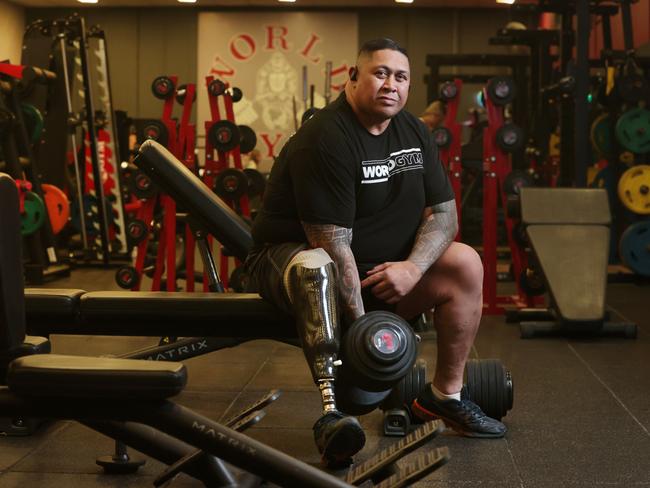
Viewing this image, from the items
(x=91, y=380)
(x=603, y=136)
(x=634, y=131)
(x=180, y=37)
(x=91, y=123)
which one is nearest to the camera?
(x=91, y=380)

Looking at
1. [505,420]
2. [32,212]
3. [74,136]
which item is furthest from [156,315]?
[74,136]

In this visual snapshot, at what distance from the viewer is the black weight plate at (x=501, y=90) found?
198 inches

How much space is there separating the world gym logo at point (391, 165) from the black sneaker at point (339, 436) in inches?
24.9

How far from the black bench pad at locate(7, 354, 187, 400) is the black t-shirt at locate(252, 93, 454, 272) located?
0.97 metres

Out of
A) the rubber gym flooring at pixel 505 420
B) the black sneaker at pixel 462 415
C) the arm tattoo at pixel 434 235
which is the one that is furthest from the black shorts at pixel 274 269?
the black sneaker at pixel 462 415

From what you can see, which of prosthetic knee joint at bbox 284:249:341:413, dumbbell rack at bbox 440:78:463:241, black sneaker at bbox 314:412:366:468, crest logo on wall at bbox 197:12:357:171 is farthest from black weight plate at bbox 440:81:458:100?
crest logo on wall at bbox 197:12:357:171

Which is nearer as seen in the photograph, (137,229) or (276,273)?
(276,273)

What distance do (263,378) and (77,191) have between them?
4686mm

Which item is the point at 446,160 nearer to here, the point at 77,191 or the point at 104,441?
the point at 104,441

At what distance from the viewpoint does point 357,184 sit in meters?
2.51

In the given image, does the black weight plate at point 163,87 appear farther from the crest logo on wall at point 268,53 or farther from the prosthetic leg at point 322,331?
the crest logo on wall at point 268,53

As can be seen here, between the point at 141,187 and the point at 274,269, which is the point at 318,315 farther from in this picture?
the point at 141,187

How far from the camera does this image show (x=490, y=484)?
7.57 feet

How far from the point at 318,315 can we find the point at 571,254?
2348 millimetres
